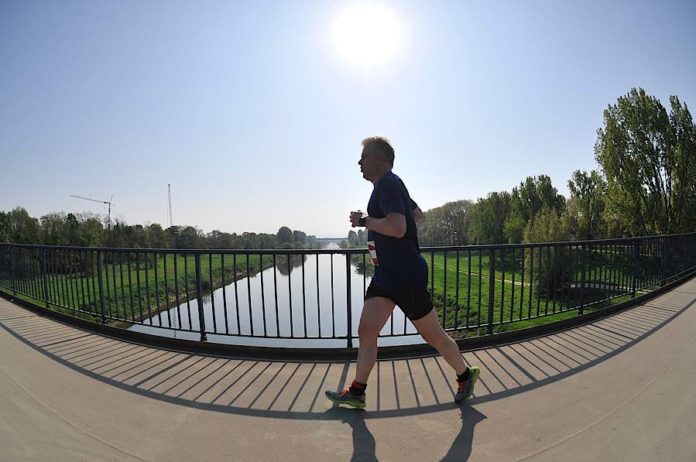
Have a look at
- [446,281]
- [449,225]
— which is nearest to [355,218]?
[446,281]

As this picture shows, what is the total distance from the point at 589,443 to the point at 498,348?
161 cm

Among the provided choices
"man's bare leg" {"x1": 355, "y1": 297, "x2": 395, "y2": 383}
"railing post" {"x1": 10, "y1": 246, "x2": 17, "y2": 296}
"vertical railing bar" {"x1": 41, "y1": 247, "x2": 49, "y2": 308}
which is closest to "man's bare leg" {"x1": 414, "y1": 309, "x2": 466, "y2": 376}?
"man's bare leg" {"x1": 355, "y1": 297, "x2": 395, "y2": 383}

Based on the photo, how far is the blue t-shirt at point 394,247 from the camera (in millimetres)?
2252

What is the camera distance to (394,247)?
2.32m

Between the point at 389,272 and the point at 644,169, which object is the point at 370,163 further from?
the point at 644,169

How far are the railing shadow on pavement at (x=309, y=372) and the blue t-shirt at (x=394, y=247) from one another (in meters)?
1.02

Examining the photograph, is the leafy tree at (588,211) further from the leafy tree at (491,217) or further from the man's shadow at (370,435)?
the man's shadow at (370,435)

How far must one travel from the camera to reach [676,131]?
2305 centimetres

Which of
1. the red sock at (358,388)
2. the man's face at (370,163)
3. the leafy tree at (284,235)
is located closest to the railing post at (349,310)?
the red sock at (358,388)

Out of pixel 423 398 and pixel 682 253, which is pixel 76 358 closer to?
pixel 423 398

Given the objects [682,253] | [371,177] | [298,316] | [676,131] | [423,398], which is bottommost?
[298,316]

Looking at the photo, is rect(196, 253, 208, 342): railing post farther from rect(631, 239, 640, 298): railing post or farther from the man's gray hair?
rect(631, 239, 640, 298): railing post

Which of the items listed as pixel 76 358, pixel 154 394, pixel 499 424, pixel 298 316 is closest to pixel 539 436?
pixel 499 424

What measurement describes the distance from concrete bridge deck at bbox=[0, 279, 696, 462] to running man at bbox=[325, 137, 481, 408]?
328mm
